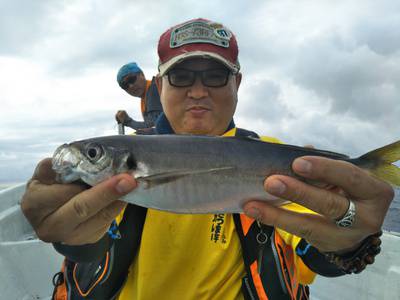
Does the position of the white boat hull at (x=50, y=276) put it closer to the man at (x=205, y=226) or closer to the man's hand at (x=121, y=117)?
the man at (x=205, y=226)

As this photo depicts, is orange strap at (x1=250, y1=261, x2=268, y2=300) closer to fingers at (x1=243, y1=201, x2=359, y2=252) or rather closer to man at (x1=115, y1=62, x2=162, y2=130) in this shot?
fingers at (x1=243, y1=201, x2=359, y2=252)

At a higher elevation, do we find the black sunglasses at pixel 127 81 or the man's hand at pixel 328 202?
the black sunglasses at pixel 127 81

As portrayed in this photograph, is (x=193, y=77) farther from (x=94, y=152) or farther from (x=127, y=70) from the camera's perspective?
(x=127, y=70)

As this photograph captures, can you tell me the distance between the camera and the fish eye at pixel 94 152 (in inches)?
97.2

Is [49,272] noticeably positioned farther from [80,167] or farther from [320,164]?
[320,164]

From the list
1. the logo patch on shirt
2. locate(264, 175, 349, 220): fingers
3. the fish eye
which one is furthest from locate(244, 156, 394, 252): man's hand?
the fish eye

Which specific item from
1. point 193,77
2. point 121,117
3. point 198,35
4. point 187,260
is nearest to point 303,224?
point 187,260

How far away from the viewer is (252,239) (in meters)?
2.96

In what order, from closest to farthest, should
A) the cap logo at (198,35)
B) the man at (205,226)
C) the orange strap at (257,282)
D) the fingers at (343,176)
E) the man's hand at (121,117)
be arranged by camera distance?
the fingers at (343,176) → the man at (205,226) → the orange strap at (257,282) → the cap logo at (198,35) → the man's hand at (121,117)

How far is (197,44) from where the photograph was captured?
3.61m

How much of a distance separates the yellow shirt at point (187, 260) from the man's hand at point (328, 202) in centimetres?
71

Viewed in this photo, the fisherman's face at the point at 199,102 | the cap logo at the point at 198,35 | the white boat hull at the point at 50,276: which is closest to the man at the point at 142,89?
the white boat hull at the point at 50,276

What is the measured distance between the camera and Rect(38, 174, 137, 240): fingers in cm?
222

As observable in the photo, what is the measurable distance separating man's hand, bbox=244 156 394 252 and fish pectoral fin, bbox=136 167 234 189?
42cm
